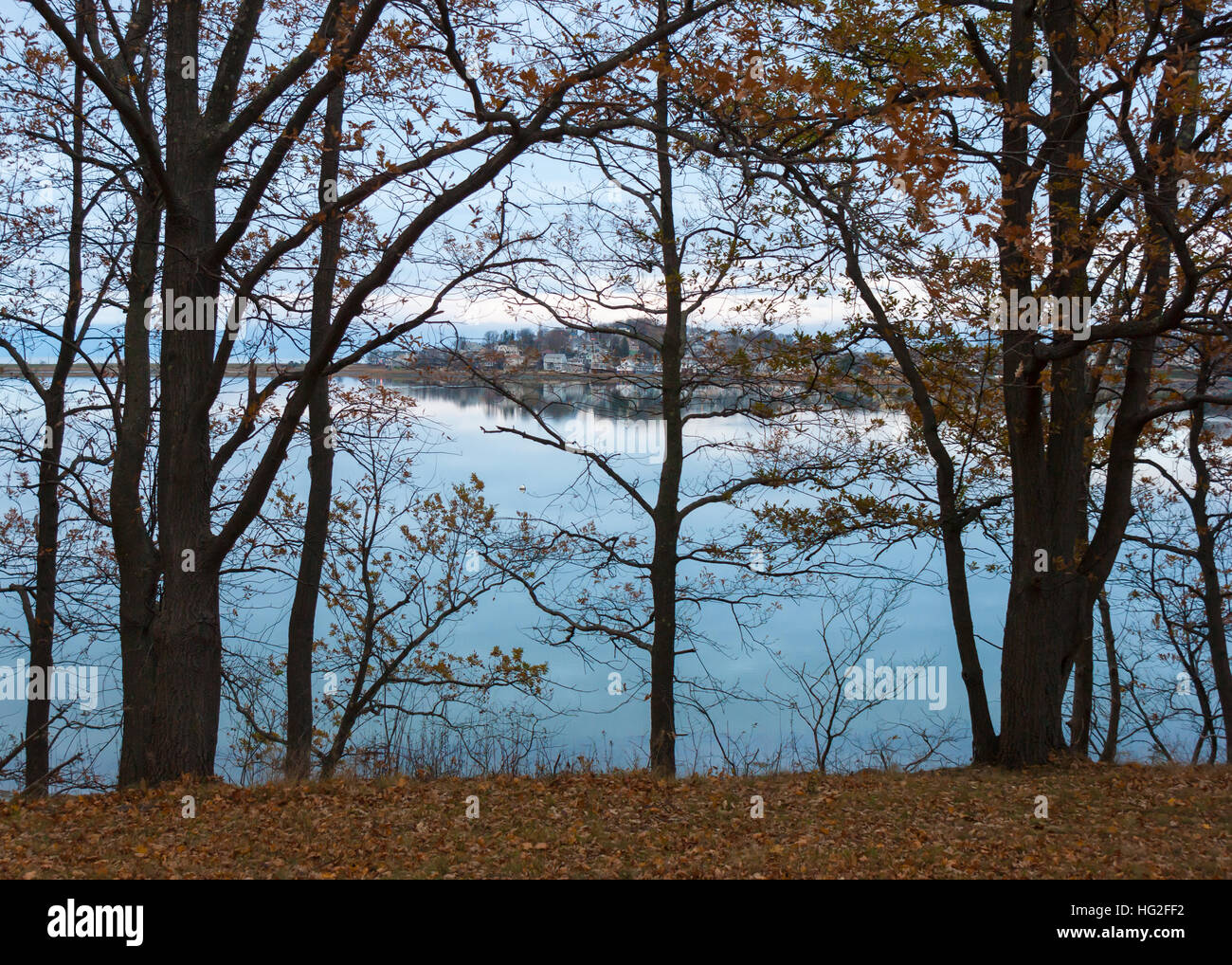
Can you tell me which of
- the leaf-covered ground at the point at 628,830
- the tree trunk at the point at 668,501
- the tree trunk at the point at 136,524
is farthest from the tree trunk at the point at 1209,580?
the tree trunk at the point at 136,524

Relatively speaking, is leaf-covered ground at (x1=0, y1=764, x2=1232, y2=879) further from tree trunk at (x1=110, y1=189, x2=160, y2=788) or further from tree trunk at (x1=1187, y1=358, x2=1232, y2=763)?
tree trunk at (x1=1187, y1=358, x2=1232, y2=763)

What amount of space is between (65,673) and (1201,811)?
15.0 m

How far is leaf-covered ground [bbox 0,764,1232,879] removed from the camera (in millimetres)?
Answer: 5496

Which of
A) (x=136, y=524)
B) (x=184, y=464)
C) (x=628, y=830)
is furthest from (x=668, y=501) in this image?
(x=628, y=830)

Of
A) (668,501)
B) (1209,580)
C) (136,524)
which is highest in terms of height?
(668,501)

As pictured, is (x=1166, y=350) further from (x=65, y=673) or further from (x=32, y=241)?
(x=65, y=673)

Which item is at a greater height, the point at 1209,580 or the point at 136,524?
the point at 136,524

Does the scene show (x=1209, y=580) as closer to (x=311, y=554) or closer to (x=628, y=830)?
(x=628, y=830)

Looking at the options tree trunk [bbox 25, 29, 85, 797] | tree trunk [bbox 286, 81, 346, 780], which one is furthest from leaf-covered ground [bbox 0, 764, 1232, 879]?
tree trunk [bbox 25, 29, 85, 797]

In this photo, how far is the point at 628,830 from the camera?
631 cm

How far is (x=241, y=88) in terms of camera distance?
10.6m

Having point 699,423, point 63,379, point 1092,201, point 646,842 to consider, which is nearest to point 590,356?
point 699,423

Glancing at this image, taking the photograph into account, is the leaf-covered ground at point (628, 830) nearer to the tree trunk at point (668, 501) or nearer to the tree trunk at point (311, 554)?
the tree trunk at point (668, 501)

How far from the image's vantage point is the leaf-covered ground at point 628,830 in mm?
5496
